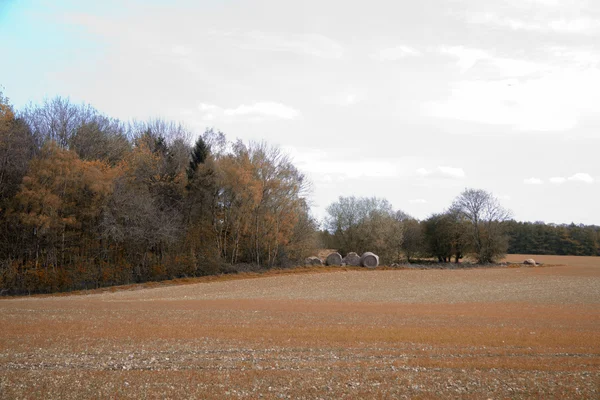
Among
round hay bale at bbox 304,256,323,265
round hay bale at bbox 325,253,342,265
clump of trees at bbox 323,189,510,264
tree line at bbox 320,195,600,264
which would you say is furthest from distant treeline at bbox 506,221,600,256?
round hay bale at bbox 304,256,323,265

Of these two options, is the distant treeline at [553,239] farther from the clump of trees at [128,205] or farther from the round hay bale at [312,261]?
the clump of trees at [128,205]

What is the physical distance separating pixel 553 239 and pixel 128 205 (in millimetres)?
86129

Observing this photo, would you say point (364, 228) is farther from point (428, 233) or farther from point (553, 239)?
point (553, 239)

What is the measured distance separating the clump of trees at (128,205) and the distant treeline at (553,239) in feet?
188

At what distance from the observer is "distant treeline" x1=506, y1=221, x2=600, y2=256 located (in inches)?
3472

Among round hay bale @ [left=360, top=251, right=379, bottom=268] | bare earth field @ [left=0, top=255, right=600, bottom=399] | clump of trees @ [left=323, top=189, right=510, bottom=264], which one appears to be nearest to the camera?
bare earth field @ [left=0, top=255, right=600, bottom=399]

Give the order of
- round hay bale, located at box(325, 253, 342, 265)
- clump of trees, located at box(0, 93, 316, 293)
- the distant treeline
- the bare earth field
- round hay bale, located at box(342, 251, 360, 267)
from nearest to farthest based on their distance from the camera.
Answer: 1. the bare earth field
2. clump of trees, located at box(0, 93, 316, 293)
3. round hay bale, located at box(325, 253, 342, 265)
4. round hay bale, located at box(342, 251, 360, 267)
5. the distant treeline

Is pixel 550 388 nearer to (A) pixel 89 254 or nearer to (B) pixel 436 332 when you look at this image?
(B) pixel 436 332

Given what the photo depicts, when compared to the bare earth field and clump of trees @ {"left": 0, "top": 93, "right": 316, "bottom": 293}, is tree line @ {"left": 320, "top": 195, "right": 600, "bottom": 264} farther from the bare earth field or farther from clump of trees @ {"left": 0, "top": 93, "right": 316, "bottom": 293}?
the bare earth field

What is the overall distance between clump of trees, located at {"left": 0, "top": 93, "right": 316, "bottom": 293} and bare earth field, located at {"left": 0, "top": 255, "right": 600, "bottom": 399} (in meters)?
19.5

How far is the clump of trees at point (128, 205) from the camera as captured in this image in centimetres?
3772

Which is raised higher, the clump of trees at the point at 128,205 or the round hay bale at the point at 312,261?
the clump of trees at the point at 128,205

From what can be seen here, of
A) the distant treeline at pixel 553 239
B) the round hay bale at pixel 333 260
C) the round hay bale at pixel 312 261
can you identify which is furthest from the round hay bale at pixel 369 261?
the distant treeline at pixel 553 239

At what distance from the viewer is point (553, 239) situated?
92312 mm
